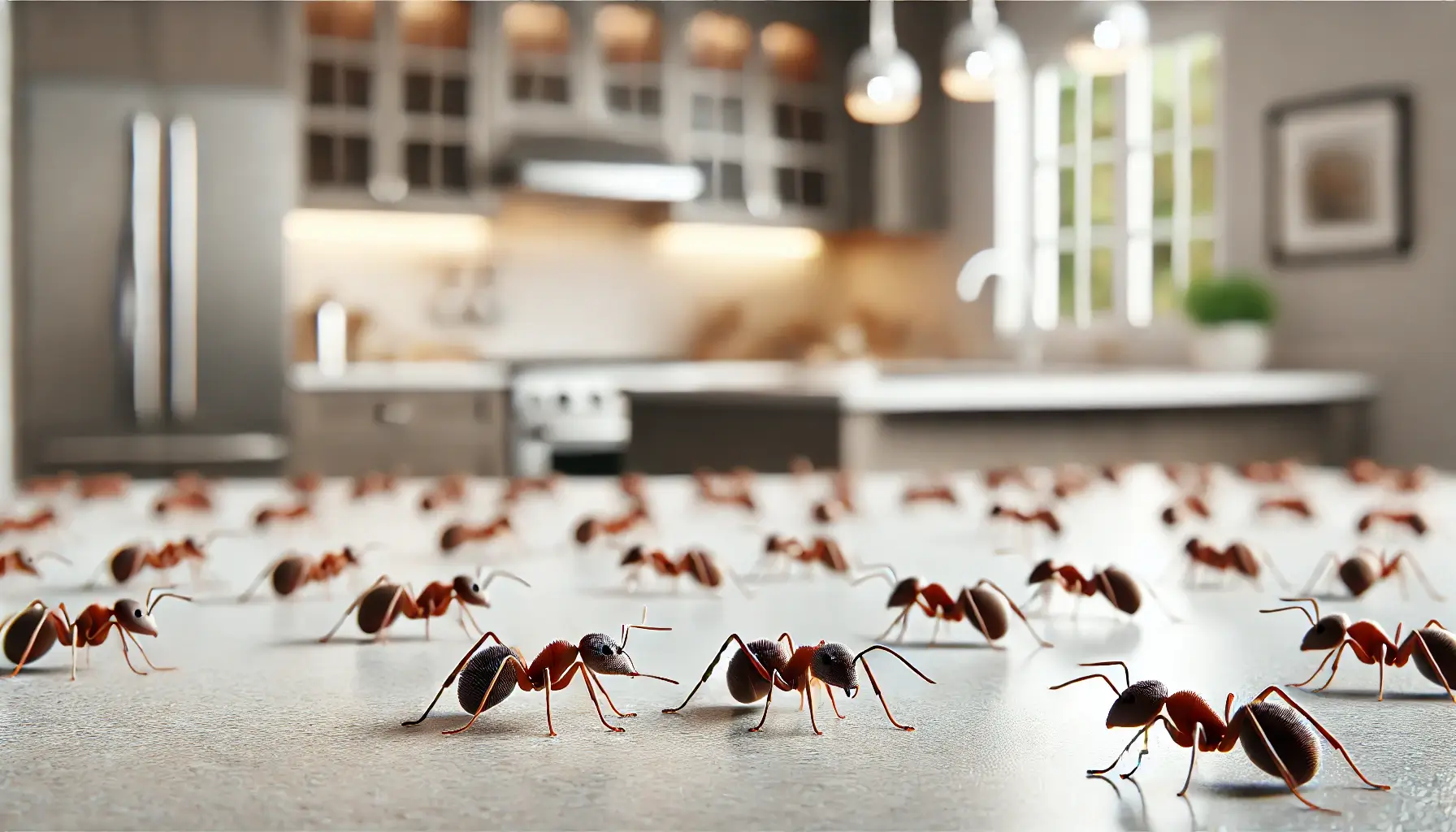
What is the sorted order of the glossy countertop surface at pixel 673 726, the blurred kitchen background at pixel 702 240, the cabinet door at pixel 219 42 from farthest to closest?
the cabinet door at pixel 219 42, the blurred kitchen background at pixel 702 240, the glossy countertop surface at pixel 673 726

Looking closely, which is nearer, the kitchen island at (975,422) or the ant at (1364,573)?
the ant at (1364,573)

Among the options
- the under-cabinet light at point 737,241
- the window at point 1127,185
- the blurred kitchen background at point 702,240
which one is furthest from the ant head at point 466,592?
the under-cabinet light at point 737,241

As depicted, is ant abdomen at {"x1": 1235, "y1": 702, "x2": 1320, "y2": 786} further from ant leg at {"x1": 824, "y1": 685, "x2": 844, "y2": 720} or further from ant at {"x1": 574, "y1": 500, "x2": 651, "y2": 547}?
ant at {"x1": 574, "y1": 500, "x2": 651, "y2": 547}

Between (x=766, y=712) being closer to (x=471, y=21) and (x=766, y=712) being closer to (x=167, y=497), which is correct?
(x=167, y=497)

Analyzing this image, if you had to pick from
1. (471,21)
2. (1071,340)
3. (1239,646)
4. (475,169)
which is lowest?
(1239,646)

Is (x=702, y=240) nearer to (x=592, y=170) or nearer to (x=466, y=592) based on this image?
(x=592, y=170)

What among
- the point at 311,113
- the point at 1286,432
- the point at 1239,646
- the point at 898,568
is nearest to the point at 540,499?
the point at 898,568

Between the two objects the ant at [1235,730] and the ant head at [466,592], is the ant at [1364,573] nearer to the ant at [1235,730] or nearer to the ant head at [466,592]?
the ant at [1235,730]
